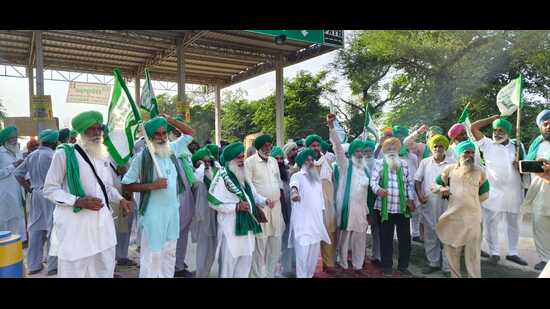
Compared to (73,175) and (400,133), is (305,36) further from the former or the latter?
(73,175)

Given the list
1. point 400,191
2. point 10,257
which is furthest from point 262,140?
point 10,257

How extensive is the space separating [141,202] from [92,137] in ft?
2.38

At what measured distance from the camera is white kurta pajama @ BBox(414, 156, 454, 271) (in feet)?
16.2

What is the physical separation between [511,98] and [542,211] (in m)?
1.64

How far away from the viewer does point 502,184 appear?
5.27 meters

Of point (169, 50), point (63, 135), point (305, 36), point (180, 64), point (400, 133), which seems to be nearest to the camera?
point (63, 135)

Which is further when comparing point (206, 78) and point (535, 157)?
Answer: point (206, 78)

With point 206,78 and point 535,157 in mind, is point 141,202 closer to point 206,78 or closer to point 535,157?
point 535,157

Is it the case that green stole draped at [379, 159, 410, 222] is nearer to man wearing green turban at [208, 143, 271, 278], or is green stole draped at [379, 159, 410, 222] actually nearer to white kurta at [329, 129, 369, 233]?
white kurta at [329, 129, 369, 233]

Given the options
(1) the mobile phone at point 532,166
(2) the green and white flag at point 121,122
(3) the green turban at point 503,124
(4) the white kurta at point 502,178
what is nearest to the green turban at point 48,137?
(2) the green and white flag at point 121,122

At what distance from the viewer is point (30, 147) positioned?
6223 millimetres

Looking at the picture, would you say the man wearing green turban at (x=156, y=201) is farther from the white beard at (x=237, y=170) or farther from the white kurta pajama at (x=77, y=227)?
the white beard at (x=237, y=170)

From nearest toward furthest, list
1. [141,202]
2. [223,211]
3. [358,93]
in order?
[141,202] → [223,211] → [358,93]

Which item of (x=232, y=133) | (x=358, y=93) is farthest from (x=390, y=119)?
(x=232, y=133)
